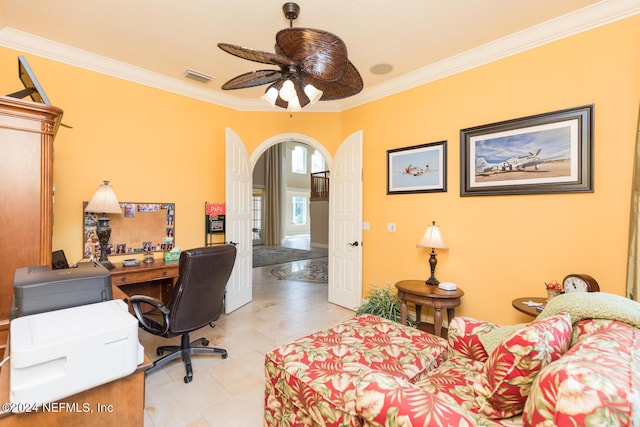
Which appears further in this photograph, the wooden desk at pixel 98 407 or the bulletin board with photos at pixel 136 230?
the bulletin board with photos at pixel 136 230

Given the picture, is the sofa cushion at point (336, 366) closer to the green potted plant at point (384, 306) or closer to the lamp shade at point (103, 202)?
the green potted plant at point (384, 306)

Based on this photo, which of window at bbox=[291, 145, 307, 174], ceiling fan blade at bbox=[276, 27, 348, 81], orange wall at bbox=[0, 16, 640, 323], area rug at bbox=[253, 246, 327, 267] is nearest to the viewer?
ceiling fan blade at bbox=[276, 27, 348, 81]

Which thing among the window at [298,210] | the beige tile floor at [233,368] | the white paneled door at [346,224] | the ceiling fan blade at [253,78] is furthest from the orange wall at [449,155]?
the window at [298,210]

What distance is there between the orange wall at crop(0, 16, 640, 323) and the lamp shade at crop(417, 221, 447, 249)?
216mm

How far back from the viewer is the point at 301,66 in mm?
1821

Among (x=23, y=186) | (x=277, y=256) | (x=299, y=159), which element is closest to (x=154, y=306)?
(x=23, y=186)

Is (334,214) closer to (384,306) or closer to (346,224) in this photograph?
(346,224)

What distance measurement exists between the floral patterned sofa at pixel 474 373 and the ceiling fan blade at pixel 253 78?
6.06 ft

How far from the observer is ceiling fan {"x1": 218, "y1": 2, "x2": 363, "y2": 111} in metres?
1.58

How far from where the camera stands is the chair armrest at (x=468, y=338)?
1.82 m

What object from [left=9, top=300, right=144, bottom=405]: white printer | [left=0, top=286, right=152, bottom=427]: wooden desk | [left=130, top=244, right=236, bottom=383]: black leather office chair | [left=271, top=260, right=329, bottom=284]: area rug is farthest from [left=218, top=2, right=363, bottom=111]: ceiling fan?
[left=271, top=260, right=329, bottom=284]: area rug

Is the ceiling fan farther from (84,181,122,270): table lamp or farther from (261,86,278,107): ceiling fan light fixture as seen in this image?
(84,181,122,270): table lamp

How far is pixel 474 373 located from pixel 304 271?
5.25 m

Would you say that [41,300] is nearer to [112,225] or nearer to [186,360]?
[186,360]
